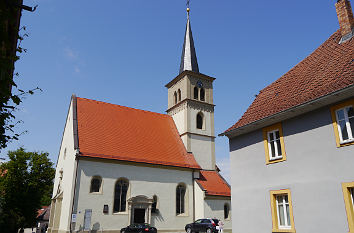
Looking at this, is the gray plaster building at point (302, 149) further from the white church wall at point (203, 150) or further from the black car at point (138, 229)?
the white church wall at point (203, 150)

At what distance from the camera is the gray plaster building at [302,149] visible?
31.4 feet

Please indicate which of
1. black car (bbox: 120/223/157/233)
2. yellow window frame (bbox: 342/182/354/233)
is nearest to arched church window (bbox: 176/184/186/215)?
black car (bbox: 120/223/157/233)

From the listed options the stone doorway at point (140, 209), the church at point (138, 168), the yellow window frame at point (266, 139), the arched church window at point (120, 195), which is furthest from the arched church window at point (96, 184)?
the yellow window frame at point (266, 139)

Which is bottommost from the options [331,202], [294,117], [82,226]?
[82,226]

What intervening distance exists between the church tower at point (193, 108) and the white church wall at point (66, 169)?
1102 cm

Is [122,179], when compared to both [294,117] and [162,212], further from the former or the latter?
[294,117]

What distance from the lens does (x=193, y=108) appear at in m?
30.8

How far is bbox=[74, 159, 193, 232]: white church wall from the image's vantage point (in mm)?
21031

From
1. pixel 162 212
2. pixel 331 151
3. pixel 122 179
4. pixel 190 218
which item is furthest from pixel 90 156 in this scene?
pixel 331 151

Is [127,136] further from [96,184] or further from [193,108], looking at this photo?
[193,108]

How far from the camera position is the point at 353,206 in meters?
9.02

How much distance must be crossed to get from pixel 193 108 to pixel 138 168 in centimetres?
996

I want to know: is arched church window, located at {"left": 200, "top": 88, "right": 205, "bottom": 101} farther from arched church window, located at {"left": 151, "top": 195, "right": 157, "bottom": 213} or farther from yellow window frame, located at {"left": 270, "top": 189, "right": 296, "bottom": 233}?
yellow window frame, located at {"left": 270, "top": 189, "right": 296, "bottom": 233}

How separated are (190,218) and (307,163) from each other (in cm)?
1663
